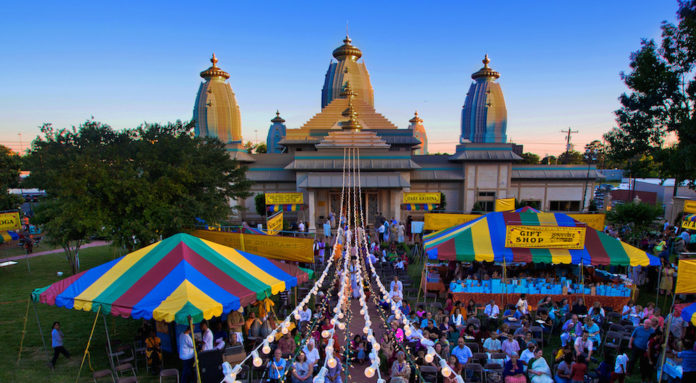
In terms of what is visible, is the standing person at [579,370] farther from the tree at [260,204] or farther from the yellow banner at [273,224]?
the tree at [260,204]

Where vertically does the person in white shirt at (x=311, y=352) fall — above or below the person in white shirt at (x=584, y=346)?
above

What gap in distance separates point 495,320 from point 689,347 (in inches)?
159

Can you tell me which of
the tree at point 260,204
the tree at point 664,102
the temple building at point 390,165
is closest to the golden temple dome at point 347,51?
the temple building at point 390,165

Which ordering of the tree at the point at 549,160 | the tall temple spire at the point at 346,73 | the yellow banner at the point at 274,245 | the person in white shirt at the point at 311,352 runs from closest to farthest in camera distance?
1. the person in white shirt at the point at 311,352
2. the yellow banner at the point at 274,245
3. the tall temple spire at the point at 346,73
4. the tree at the point at 549,160

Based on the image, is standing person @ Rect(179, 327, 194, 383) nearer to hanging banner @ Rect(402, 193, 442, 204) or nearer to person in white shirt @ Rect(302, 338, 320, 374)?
person in white shirt @ Rect(302, 338, 320, 374)

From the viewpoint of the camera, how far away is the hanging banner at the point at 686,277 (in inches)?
332

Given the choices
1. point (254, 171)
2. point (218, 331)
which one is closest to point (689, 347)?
point (218, 331)

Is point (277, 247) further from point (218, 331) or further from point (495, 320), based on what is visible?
point (495, 320)

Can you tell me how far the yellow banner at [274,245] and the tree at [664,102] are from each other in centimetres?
1556

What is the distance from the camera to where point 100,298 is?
7914 millimetres

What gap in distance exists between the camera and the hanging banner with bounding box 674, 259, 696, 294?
8.42 metres

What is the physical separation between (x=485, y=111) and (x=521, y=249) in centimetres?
2028

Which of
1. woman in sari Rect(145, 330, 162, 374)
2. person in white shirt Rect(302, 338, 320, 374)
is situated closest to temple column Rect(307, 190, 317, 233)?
woman in sari Rect(145, 330, 162, 374)

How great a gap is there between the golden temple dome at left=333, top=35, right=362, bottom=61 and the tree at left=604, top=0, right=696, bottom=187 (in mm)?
24727
